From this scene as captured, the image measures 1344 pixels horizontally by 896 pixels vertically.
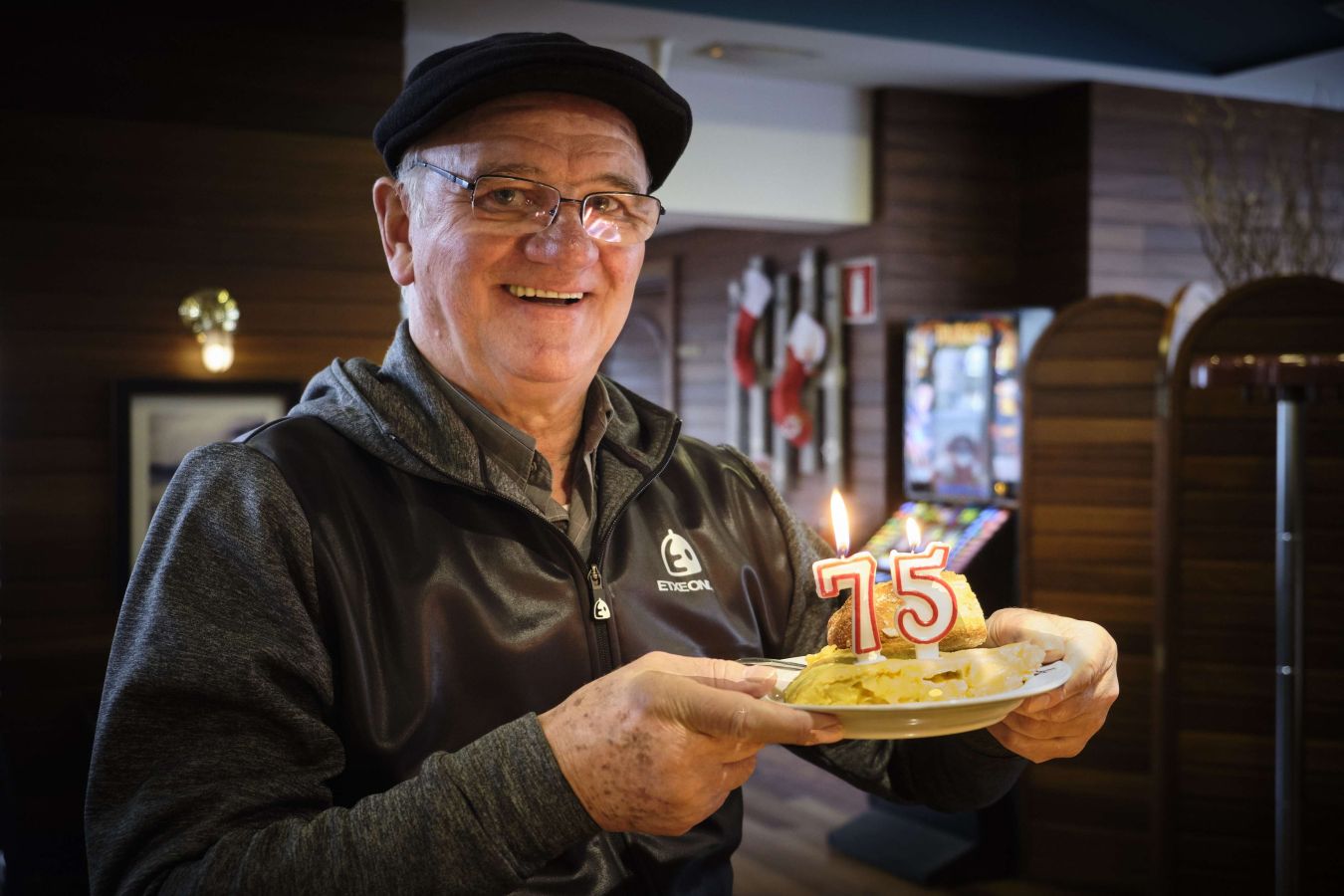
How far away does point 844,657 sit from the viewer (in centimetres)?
114

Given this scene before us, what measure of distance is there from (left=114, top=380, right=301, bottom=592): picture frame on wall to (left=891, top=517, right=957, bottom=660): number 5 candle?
3.30m

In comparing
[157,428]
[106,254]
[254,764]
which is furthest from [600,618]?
[106,254]

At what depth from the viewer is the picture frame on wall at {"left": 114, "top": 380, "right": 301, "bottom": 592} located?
4125 mm

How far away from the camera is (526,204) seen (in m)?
1.31

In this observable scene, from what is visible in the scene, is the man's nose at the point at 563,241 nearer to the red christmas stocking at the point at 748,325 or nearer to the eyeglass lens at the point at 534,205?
the eyeglass lens at the point at 534,205

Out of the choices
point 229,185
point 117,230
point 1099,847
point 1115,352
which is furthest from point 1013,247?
point 117,230

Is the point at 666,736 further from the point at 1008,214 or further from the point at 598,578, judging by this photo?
the point at 1008,214

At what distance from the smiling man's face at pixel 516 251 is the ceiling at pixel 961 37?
363cm

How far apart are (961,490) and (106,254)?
11.7 feet

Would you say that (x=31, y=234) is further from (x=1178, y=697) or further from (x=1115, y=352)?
(x=1178, y=697)

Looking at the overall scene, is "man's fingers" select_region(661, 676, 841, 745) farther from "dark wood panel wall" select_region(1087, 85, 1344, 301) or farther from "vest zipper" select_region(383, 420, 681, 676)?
"dark wood panel wall" select_region(1087, 85, 1344, 301)

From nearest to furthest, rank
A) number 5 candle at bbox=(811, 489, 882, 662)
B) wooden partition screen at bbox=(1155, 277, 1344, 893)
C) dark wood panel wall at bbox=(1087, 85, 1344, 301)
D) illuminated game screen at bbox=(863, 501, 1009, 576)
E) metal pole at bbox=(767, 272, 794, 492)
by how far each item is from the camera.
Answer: number 5 candle at bbox=(811, 489, 882, 662) → wooden partition screen at bbox=(1155, 277, 1344, 893) → illuminated game screen at bbox=(863, 501, 1009, 576) → dark wood panel wall at bbox=(1087, 85, 1344, 301) → metal pole at bbox=(767, 272, 794, 492)

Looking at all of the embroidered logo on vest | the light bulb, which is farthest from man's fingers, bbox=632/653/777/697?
the light bulb

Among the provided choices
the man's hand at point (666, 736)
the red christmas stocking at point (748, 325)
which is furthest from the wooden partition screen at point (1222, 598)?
the red christmas stocking at point (748, 325)
